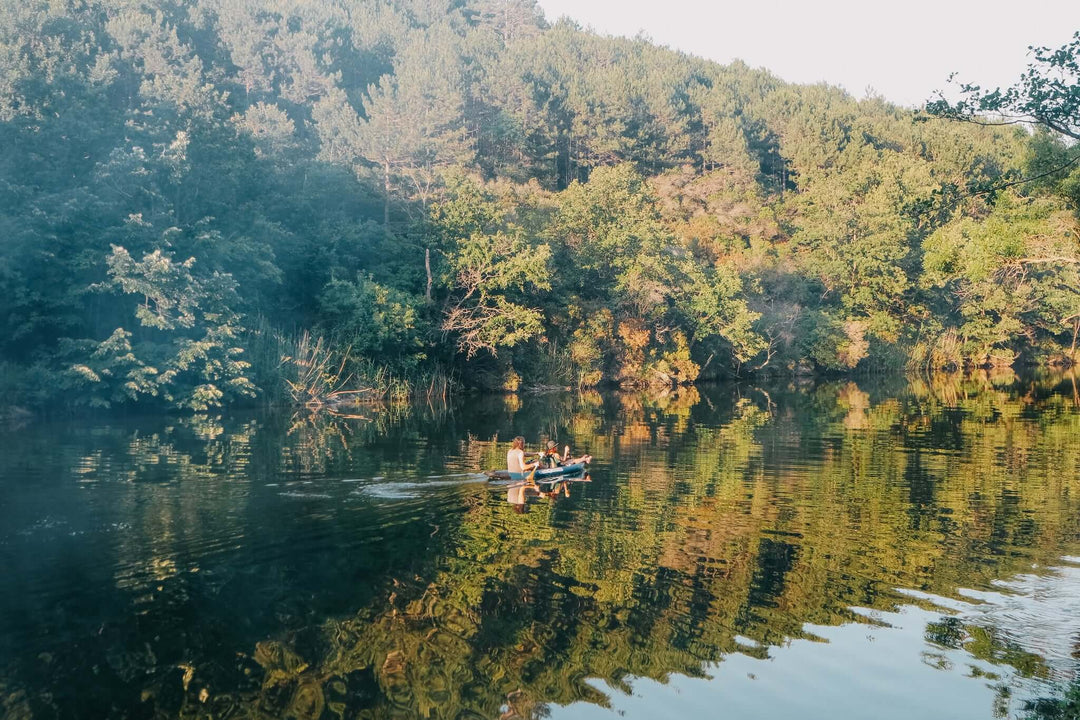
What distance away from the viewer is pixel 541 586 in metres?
12.5

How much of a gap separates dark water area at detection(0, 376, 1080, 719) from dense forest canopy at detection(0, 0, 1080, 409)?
708 centimetres

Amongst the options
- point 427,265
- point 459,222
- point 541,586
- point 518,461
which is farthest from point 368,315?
point 541,586

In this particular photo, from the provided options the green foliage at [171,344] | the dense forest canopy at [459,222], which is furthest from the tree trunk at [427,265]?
the green foliage at [171,344]

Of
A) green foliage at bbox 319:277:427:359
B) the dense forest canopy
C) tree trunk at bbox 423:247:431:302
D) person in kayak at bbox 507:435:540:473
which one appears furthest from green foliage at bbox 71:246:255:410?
person in kayak at bbox 507:435:540:473

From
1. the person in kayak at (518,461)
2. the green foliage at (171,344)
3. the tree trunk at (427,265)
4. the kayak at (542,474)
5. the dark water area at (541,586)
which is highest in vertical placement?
the tree trunk at (427,265)

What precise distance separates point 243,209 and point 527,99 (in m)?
43.1

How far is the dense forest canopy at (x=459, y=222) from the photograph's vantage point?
35.7 m

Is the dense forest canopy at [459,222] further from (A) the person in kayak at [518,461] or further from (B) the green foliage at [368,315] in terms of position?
(A) the person in kayak at [518,461]

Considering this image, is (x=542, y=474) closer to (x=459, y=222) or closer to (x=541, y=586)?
(x=541, y=586)

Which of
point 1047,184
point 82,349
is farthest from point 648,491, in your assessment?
point 82,349

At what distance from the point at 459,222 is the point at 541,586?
1427 inches

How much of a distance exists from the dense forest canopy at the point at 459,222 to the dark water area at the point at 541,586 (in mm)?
7083

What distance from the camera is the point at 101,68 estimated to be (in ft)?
171

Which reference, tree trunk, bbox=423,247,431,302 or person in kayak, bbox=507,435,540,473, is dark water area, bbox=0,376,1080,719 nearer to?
person in kayak, bbox=507,435,540,473
